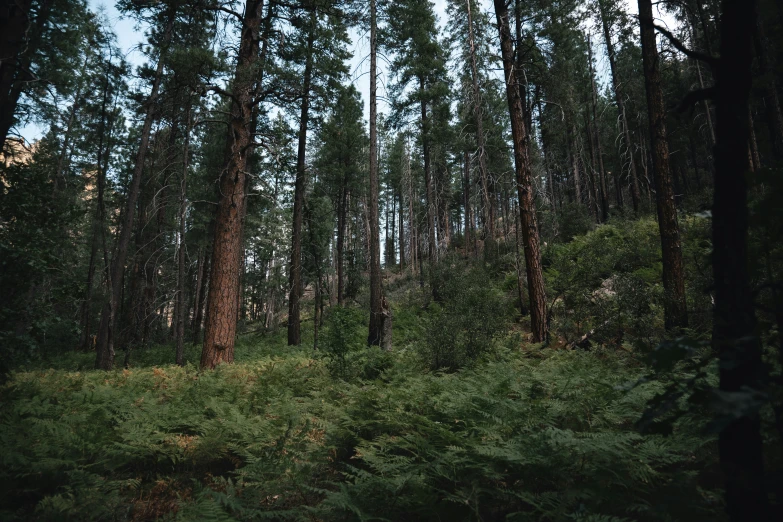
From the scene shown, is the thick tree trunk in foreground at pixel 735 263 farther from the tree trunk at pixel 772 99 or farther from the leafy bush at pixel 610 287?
the tree trunk at pixel 772 99

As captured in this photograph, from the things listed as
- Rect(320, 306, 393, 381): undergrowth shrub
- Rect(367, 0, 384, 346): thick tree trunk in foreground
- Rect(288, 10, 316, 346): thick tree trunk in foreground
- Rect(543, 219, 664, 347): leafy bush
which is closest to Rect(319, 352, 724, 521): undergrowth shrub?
Rect(320, 306, 393, 381): undergrowth shrub

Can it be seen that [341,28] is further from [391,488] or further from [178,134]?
[391,488]

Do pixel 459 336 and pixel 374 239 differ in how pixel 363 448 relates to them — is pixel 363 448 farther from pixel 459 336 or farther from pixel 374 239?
pixel 374 239

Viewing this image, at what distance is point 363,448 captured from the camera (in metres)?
3.65

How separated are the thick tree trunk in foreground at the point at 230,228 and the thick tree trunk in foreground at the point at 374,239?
3.69 metres

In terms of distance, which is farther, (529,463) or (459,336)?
(459,336)

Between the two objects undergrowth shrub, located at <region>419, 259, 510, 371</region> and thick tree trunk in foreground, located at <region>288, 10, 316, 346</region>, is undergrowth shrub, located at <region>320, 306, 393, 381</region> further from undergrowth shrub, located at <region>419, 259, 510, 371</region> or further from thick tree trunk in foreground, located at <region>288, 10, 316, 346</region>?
thick tree trunk in foreground, located at <region>288, 10, 316, 346</region>

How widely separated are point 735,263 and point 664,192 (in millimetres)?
7797

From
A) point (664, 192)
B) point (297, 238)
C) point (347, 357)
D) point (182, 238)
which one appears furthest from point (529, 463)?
point (297, 238)

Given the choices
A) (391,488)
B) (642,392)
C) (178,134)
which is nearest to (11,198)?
(391,488)

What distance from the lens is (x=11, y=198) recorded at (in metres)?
6.27

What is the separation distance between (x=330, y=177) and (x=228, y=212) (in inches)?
593

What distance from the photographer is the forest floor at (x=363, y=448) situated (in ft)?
8.30

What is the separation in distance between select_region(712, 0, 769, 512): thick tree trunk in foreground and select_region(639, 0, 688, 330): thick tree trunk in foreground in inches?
280
